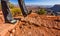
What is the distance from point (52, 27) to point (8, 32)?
1.07 meters

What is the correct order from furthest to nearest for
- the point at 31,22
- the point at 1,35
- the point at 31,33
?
the point at 31,22, the point at 31,33, the point at 1,35

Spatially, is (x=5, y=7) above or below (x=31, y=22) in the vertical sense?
above

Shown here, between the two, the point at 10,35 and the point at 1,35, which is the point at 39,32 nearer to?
the point at 10,35

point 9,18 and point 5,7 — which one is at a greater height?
point 5,7

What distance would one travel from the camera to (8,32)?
2.98 m

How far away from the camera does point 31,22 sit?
3.85 meters

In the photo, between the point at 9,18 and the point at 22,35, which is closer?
the point at 22,35

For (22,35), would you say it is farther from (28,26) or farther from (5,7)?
(5,7)

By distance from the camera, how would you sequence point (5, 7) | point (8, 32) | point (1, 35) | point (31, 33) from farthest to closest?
point (5, 7) → point (31, 33) → point (8, 32) → point (1, 35)

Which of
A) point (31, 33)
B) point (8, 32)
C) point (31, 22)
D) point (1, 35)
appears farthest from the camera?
point (31, 22)

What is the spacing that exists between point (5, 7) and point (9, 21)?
328 mm

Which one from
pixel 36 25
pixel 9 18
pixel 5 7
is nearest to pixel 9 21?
pixel 9 18

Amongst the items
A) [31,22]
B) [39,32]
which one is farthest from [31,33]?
[31,22]

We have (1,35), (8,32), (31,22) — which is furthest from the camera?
(31,22)
